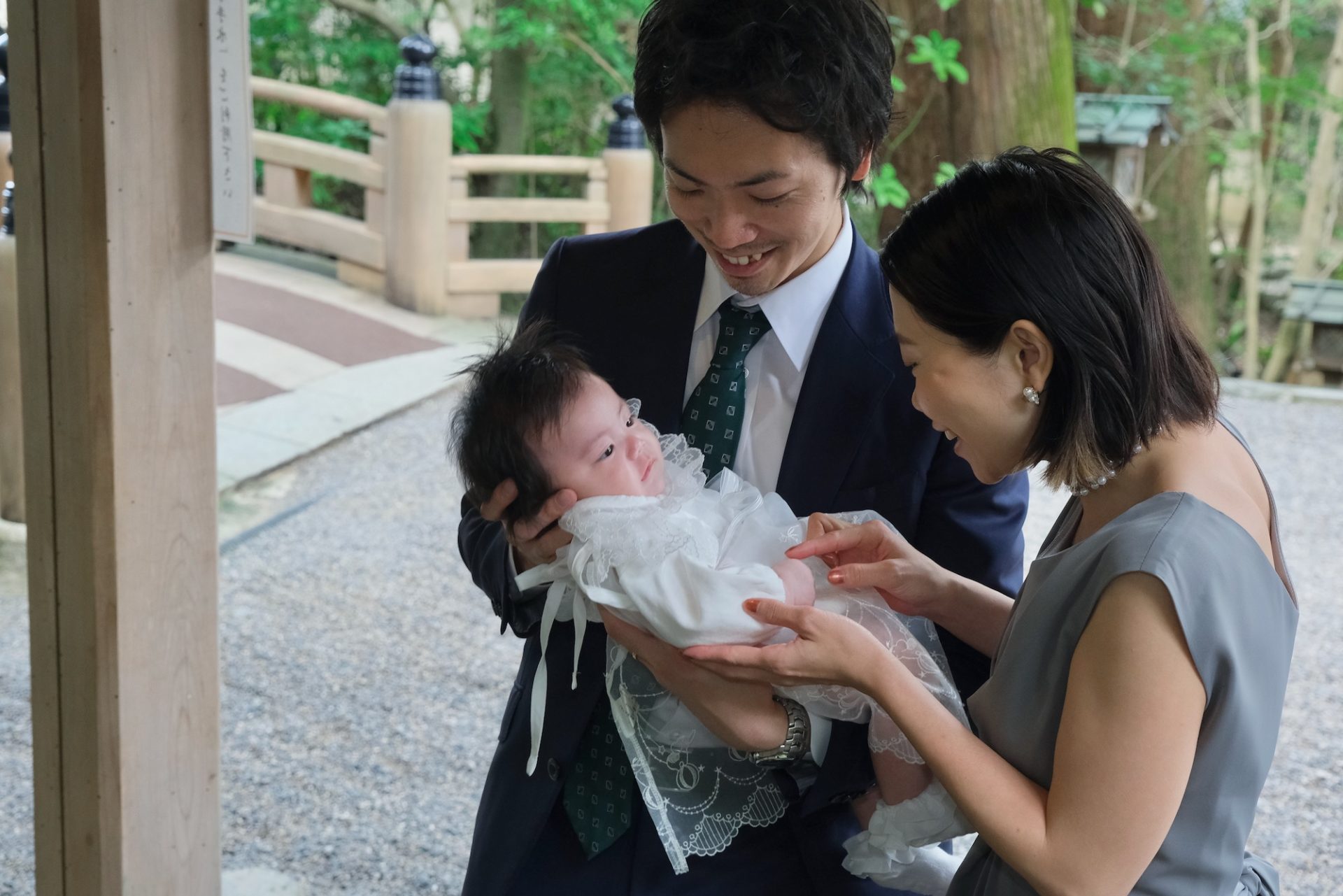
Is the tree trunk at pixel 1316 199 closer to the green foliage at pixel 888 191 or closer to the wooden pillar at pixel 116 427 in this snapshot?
the green foliage at pixel 888 191

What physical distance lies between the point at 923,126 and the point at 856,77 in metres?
3.88

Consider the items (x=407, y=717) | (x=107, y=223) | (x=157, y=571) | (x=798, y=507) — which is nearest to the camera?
(x=798, y=507)

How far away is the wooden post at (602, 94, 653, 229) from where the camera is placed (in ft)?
27.4

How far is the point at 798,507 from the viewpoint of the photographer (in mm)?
1551

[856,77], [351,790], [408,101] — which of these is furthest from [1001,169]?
[408,101]

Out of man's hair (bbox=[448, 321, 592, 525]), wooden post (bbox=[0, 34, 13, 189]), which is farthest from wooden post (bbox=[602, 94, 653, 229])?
man's hair (bbox=[448, 321, 592, 525])

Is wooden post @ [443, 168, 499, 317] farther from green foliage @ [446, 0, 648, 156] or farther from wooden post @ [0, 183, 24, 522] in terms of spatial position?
wooden post @ [0, 183, 24, 522]

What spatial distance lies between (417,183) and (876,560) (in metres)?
6.87

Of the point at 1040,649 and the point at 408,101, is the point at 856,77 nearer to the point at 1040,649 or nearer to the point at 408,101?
the point at 1040,649

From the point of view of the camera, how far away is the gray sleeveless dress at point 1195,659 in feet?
3.64

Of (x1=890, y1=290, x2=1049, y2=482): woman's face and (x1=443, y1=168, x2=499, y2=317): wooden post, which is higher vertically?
(x1=890, y1=290, x2=1049, y2=482): woman's face

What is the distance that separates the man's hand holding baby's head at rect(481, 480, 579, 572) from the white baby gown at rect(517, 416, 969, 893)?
0.7 inches

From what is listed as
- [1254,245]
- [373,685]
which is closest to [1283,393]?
[1254,245]

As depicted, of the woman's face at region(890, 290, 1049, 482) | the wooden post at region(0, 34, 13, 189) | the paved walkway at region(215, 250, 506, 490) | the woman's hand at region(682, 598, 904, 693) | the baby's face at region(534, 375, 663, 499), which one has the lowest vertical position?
the paved walkway at region(215, 250, 506, 490)
